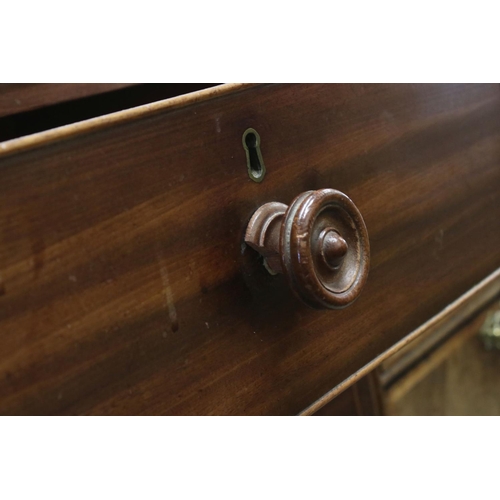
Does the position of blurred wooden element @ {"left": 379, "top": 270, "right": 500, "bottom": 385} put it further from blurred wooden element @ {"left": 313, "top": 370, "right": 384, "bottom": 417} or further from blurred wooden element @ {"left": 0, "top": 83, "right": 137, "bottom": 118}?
blurred wooden element @ {"left": 0, "top": 83, "right": 137, "bottom": 118}

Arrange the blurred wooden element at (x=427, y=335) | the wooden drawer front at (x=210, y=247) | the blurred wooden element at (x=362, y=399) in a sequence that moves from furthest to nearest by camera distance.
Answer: the blurred wooden element at (x=362, y=399), the blurred wooden element at (x=427, y=335), the wooden drawer front at (x=210, y=247)

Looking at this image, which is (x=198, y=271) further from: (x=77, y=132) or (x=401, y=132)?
(x=401, y=132)

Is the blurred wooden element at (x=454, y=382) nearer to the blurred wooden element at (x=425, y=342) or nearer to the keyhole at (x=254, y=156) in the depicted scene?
the blurred wooden element at (x=425, y=342)

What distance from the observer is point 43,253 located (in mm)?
331

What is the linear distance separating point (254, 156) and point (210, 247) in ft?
0.23

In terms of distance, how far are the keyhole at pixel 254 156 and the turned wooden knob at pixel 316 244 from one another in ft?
0.07

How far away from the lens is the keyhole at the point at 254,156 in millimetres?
417

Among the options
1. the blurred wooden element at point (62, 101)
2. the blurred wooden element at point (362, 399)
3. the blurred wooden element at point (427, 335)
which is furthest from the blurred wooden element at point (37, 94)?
the blurred wooden element at point (362, 399)

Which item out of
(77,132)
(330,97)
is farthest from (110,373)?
(330,97)

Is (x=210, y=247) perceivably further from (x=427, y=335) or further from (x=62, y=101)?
(x=427, y=335)

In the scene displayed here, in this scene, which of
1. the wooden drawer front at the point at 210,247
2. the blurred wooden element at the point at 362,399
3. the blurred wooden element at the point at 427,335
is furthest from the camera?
the blurred wooden element at the point at 362,399

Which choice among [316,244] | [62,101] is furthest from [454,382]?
[62,101]

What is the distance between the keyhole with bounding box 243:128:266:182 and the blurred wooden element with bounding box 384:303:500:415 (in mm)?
375
